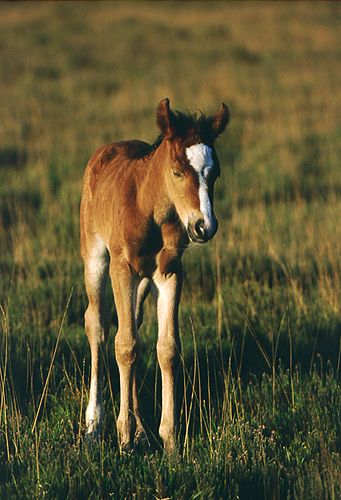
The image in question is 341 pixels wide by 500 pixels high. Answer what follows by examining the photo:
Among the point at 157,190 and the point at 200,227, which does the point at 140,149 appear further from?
the point at 200,227

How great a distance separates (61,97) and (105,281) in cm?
1280

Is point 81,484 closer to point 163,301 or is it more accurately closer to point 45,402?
point 45,402

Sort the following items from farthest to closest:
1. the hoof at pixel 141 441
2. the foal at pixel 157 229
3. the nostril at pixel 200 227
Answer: the hoof at pixel 141 441 < the foal at pixel 157 229 < the nostril at pixel 200 227

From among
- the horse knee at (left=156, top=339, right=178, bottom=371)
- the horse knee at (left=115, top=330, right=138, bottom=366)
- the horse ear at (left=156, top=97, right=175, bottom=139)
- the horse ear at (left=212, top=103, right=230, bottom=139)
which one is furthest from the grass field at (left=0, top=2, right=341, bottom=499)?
the horse ear at (left=212, top=103, right=230, bottom=139)

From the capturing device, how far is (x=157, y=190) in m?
4.45

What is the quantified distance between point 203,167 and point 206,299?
306cm

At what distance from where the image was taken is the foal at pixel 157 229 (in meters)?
4.08

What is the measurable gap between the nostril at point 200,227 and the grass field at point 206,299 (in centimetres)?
103

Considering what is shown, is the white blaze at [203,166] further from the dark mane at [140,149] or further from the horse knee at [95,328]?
the horse knee at [95,328]

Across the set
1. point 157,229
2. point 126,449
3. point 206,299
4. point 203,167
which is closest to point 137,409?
point 126,449

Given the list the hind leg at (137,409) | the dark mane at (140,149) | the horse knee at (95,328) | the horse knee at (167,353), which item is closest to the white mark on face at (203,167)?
the dark mane at (140,149)

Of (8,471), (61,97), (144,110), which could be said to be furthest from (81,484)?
(61,97)

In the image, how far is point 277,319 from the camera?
6.37 meters

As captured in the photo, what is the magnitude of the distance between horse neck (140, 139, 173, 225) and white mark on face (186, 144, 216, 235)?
1.03 feet
